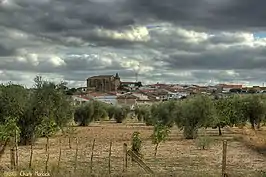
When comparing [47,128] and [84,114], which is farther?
[84,114]

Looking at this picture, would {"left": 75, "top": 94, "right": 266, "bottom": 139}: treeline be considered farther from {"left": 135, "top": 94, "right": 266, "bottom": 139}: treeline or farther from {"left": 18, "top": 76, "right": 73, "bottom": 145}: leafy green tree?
{"left": 18, "top": 76, "right": 73, "bottom": 145}: leafy green tree

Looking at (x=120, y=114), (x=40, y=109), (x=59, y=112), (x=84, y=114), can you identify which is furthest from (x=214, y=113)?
(x=120, y=114)

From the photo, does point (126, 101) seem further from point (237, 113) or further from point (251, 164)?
point (251, 164)

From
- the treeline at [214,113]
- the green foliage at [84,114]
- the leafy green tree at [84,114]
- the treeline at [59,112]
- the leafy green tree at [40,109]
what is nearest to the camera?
the treeline at [59,112]

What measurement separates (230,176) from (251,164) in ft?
24.9

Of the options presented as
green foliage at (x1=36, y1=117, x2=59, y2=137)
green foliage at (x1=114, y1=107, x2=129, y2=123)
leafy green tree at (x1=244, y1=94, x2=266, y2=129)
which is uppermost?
leafy green tree at (x1=244, y1=94, x2=266, y2=129)

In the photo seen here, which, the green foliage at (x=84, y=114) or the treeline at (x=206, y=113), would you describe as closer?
the treeline at (x=206, y=113)

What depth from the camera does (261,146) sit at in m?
42.8

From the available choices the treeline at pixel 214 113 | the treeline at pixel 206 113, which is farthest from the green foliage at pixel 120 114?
the treeline at pixel 214 113

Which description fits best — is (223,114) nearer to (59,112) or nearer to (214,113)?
(214,113)

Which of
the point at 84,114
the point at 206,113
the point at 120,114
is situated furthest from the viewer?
the point at 120,114

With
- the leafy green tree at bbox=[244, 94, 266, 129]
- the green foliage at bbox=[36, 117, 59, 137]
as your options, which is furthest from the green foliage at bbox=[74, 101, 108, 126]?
the green foliage at bbox=[36, 117, 59, 137]

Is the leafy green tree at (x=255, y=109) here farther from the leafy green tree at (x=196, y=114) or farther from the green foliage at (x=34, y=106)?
the green foliage at (x=34, y=106)

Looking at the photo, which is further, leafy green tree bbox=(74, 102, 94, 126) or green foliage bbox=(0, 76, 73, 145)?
leafy green tree bbox=(74, 102, 94, 126)
